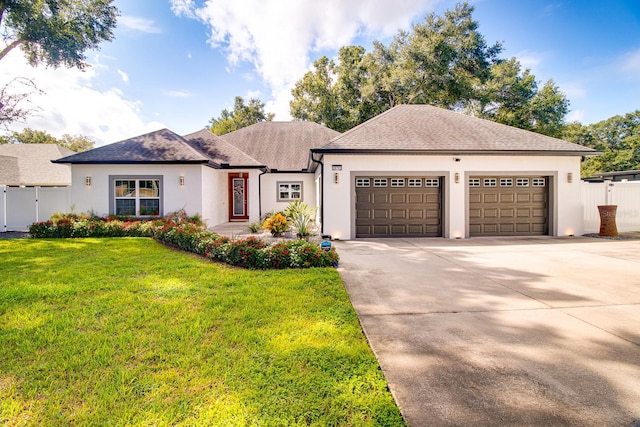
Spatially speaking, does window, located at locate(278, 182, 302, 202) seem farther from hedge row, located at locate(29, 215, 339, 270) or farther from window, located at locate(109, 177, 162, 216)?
window, located at locate(109, 177, 162, 216)

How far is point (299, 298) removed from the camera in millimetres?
4395

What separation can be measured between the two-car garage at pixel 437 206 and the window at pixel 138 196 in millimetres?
8239

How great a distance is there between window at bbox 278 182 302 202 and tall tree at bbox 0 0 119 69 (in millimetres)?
11965

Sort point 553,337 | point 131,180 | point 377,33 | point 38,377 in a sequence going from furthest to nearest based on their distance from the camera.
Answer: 1. point 377,33
2. point 131,180
3. point 553,337
4. point 38,377

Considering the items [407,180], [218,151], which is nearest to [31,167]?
A: [218,151]

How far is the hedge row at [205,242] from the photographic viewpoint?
251 inches

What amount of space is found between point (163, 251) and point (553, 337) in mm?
8324

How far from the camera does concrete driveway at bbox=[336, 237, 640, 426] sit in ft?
7.14

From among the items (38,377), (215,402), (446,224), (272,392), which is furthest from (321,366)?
(446,224)

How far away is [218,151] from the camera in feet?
50.5

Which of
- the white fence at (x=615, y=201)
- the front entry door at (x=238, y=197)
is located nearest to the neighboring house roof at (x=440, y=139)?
the white fence at (x=615, y=201)

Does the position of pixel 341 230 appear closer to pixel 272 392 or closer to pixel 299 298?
pixel 299 298

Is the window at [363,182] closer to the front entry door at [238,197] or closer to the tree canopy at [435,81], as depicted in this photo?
the front entry door at [238,197]

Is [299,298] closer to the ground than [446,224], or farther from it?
closer to the ground
